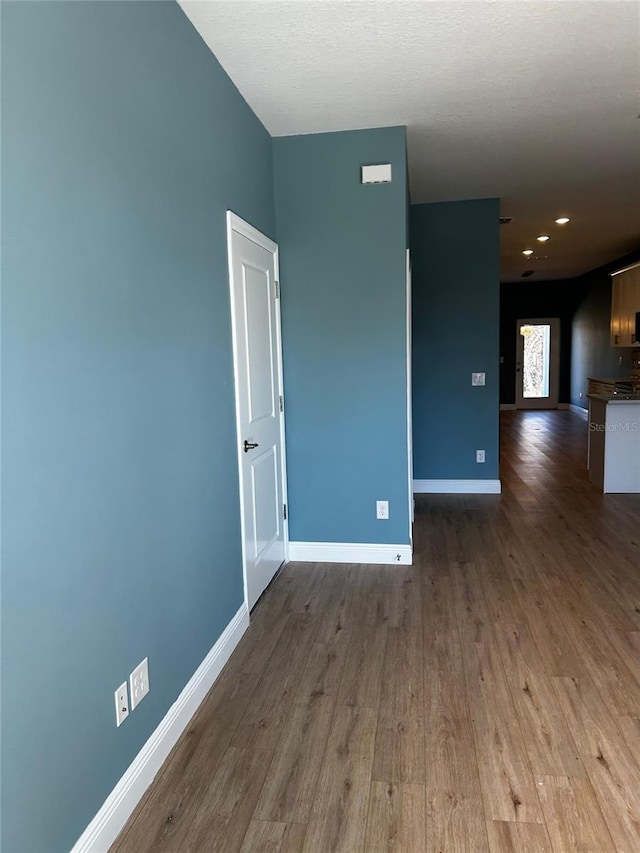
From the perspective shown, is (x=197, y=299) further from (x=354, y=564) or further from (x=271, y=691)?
(x=354, y=564)

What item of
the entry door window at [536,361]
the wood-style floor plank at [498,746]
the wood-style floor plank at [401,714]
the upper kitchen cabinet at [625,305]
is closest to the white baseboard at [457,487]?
the wood-style floor plank at [401,714]

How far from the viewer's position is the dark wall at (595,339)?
29.8ft

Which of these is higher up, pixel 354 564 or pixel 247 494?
pixel 247 494

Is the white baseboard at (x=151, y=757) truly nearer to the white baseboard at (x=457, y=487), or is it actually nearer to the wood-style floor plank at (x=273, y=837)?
the wood-style floor plank at (x=273, y=837)

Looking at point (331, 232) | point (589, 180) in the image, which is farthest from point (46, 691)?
point (589, 180)

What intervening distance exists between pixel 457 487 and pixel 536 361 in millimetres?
8035

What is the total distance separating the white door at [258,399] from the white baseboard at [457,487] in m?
2.22

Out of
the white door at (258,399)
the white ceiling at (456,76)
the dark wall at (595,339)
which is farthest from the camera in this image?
the dark wall at (595,339)

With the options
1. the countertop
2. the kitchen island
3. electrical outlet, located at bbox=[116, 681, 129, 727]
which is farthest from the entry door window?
electrical outlet, located at bbox=[116, 681, 129, 727]

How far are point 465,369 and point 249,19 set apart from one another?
12.4 ft

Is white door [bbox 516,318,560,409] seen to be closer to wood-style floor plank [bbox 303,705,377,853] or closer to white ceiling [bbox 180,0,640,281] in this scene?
white ceiling [bbox 180,0,640,281]

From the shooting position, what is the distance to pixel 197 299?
2414 millimetres

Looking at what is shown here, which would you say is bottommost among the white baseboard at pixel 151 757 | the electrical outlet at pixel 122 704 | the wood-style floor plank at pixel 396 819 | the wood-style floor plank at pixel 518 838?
the wood-style floor plank at pixel 396 819

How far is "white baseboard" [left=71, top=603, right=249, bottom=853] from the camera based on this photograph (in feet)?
5.35
